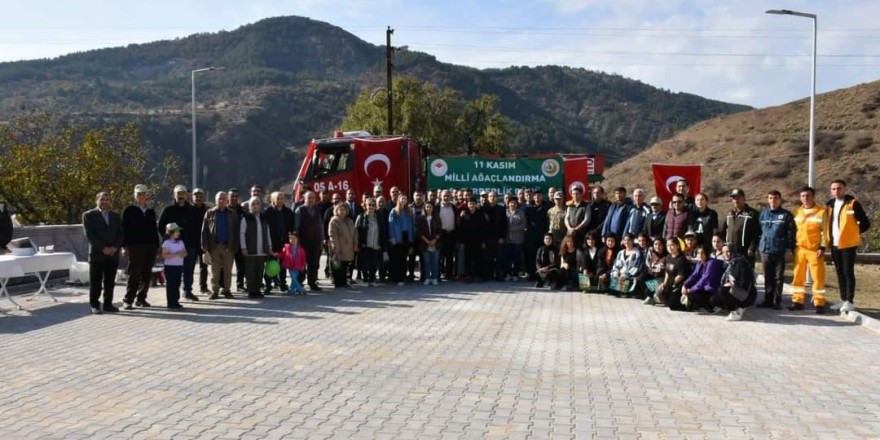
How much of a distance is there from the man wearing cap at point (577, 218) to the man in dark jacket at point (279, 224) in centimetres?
521

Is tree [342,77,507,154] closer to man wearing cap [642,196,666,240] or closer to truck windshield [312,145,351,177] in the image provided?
truck windshield [312,145,351,177]

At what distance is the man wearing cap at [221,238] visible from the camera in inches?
530

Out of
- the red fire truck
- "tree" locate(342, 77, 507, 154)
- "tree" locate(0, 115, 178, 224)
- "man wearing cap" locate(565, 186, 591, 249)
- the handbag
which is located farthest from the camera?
"tree" locate(342, 77, 507, 154)

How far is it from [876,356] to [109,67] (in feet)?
487

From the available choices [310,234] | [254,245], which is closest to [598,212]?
[310,234]

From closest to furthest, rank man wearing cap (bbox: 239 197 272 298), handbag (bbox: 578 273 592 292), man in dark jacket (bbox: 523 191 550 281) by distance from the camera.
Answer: man wearing cap (bbox: 239 197 272 298), handbag (bbox: 578 273 592 292), man in dark jacket (bbox: 523 191 550 281)

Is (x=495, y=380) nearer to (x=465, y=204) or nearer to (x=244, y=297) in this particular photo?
(x=244, y=297)

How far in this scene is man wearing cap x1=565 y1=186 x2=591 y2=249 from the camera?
50.7 ft

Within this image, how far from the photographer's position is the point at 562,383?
296 inches

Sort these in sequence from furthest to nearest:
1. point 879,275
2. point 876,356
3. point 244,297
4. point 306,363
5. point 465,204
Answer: point 879,275, point 465,204, point 244,297, point 876,356, point 306,363

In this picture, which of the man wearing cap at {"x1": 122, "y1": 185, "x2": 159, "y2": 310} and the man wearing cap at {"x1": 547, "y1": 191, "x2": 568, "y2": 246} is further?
the man wearing cap at {"x1": 547, "y1": 191, "x2": 568, "y2": 246}

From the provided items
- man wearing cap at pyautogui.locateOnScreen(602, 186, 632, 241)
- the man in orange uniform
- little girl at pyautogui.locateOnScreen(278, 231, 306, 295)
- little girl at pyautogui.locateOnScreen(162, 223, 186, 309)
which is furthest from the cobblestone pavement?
man wearing cap at pyautogui.locateOnScreen(602, 186, 632, 241)

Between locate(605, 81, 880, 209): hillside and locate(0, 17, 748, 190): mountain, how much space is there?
18078mm

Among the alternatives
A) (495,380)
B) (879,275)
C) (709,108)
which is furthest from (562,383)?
(709,108)
